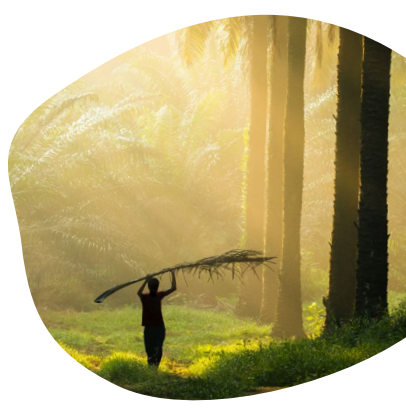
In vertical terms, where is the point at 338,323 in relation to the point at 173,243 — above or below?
below

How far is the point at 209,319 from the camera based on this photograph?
291 inches

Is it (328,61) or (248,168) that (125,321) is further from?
(328,61)

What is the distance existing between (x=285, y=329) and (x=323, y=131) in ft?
7.06

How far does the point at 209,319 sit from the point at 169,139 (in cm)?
196

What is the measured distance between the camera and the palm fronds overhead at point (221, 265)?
7320mm

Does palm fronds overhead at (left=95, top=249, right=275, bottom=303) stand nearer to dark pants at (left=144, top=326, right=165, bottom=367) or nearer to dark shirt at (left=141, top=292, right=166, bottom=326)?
dark shirt at (left=141, top=292, right=166, bottom=326)

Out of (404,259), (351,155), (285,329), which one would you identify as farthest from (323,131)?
(285,329)

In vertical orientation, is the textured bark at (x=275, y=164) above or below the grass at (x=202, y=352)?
above

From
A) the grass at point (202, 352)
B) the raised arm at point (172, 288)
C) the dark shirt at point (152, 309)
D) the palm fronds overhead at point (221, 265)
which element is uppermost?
the palm fronds overhead at point (221, 265)

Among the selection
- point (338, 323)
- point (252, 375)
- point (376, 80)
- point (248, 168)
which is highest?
point (376, 80)

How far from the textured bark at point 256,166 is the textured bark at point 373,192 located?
1070mm

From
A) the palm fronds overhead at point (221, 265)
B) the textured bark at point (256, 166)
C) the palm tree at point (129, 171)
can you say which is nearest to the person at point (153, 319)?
the palm fronds overhead at point (221, 265)

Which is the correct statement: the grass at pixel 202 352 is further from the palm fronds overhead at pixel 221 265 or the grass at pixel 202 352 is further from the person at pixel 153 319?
the palm fronds overhead at pixel 221 265

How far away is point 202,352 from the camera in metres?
7.35
